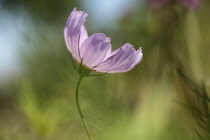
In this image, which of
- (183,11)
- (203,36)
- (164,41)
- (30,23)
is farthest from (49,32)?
(203,36)

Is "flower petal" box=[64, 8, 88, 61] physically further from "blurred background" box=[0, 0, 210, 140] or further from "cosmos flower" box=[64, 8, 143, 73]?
"blurred background" box=[0, 0, 210, 140]

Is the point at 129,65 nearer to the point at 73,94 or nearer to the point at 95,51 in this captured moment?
the point at 95,51

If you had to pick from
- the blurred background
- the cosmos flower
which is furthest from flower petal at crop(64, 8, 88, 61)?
the blurred background

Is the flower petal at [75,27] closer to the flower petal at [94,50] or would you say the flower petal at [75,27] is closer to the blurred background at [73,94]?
the flower petal at [94,50]

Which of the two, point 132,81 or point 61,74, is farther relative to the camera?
point 132,81

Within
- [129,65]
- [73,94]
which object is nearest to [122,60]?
[129,65]

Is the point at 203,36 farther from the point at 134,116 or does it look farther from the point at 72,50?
the point at 72,50

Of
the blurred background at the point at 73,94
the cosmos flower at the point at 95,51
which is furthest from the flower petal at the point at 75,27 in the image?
the blurred background at the point at 73,94
